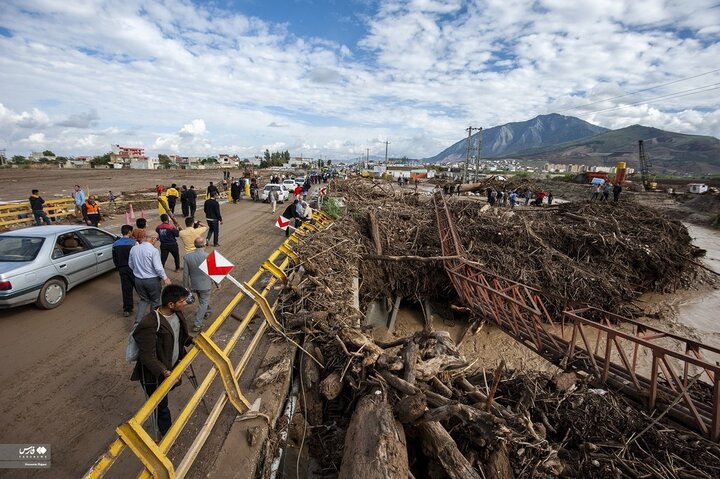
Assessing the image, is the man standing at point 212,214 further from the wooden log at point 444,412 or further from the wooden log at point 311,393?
the wooden log at point 444,412

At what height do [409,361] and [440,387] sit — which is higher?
[409,361]

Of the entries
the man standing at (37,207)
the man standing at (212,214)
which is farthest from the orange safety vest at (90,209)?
the man standing at (212,214)

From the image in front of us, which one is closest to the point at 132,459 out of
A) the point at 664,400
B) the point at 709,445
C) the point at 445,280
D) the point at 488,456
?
the point at 488,456

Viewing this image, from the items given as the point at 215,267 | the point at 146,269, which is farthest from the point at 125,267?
the point at 215,267

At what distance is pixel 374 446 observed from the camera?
2.91m

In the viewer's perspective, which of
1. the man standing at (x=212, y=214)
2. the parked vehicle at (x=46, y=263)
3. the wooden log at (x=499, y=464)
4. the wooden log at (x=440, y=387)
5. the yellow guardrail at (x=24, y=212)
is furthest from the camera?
the yellow guardrail at (x=24, y=212)

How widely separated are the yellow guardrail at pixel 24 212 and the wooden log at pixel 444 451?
53.8 feet

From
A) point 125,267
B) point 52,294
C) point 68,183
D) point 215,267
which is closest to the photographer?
point 215,267

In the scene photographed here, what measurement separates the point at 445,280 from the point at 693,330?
8.60 meters

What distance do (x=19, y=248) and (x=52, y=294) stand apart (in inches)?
43.7

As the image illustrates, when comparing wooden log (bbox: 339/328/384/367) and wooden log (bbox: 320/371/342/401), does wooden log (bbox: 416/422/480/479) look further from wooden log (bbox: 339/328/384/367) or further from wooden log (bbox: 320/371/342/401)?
wooden log (bbox: 320/371/342/401)

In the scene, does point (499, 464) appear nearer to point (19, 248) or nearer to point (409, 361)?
point (409, 361)

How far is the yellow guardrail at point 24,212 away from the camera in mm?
12297

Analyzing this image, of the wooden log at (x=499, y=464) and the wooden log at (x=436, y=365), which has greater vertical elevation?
the wooden log at (x=436, y=365)
